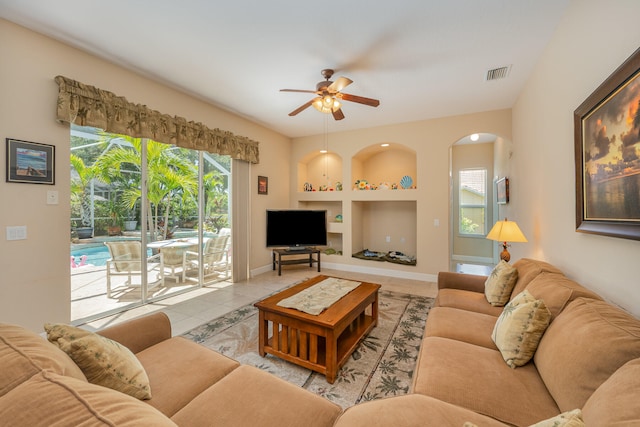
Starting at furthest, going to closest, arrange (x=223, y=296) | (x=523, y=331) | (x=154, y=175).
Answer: (x=223, y=296)
(x=154, y=175)
(x=523, y=331)

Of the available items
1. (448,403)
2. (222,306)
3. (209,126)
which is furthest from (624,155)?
(209,126)

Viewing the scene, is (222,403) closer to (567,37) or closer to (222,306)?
(222,306)

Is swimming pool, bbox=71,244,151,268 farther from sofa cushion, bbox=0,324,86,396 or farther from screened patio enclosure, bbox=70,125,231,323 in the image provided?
sofa cushion, bbox=0,324,86,396

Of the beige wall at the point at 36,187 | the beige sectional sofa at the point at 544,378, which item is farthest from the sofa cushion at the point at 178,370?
the beige wall at the point at 36,187

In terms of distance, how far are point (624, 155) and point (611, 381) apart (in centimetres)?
119

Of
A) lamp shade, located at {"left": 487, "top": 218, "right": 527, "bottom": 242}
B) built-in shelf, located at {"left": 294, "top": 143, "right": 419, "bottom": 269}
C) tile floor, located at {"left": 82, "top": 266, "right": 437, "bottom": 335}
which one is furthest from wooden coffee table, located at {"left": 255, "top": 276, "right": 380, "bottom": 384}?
built-in shelf, located at {"left": 294, "top": 143, "right": 419, "bottom": 269}

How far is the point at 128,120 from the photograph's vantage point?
2898 mm

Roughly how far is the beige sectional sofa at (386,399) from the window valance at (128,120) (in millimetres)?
2243

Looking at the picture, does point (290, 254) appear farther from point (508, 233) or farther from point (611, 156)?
point (611, 156)

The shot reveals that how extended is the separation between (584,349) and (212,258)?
4349 millimetres

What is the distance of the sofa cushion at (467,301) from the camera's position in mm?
2184

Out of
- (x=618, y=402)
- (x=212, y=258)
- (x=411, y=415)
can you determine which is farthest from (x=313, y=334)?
(x=212, y=258)

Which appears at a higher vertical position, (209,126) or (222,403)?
(209,126)

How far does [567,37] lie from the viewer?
2.05 m
